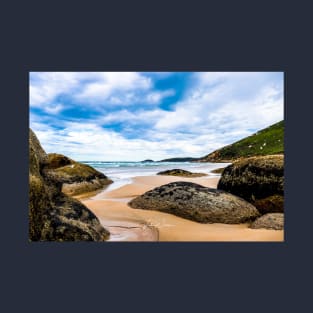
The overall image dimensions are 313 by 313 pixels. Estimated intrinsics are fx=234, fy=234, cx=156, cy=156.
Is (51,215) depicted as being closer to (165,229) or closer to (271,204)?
(165,229)

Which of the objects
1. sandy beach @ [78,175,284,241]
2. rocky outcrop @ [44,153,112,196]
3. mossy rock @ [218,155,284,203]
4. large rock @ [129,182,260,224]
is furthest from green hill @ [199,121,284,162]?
sandy beach @ [78,175,284,241]

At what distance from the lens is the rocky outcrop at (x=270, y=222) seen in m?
4.33

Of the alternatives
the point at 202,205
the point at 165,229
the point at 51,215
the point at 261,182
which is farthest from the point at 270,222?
the point at 51,215

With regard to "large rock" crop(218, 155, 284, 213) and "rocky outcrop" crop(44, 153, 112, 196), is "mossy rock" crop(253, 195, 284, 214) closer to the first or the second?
"large rock" crop(218, 155, 284, 213)

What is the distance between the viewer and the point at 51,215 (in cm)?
367

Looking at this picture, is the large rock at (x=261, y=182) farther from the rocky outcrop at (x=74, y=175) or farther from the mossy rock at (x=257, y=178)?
the rocky outcrop at (x=74, y=175)

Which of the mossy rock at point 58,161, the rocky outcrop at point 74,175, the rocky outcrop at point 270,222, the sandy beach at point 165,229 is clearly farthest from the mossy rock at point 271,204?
the mossy rock at point 58,161

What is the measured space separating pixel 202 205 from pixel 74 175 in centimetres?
549

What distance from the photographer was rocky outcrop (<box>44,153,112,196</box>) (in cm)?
823

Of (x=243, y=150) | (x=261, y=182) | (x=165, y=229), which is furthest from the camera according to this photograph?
(x=243, y=150)

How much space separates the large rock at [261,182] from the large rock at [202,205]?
284 millimetres

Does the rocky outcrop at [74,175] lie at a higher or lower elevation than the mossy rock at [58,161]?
lower

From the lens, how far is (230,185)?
224 inches

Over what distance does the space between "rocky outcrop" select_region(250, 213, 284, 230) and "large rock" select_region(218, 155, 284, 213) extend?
45 cm
